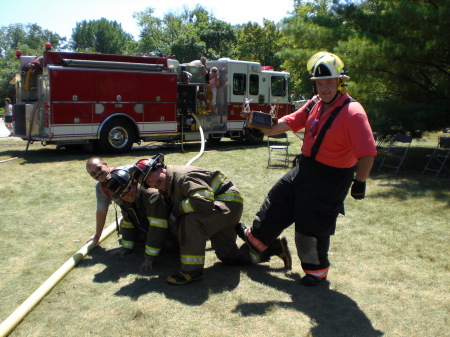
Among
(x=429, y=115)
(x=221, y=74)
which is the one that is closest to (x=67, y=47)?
(x=221, y=74)

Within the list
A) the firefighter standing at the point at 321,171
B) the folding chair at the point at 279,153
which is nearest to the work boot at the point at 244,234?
the firefighter standing at the point at 321,171

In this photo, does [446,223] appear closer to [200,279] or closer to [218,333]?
[200,279]

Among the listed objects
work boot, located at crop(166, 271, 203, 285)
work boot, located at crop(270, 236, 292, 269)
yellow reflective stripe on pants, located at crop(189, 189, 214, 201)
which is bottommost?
work boot, located at crop(166, 271, 203, 285)

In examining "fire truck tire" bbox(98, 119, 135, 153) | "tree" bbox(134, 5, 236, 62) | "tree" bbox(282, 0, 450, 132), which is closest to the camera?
"tree" bbox(282, 0, 450, 132)

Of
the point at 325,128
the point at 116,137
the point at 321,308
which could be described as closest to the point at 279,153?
the point at 116,137

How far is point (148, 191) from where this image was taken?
3.99 meters

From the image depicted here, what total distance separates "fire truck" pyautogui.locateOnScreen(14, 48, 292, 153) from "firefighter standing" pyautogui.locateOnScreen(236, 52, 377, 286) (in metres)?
6.15

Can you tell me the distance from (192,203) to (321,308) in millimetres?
1305

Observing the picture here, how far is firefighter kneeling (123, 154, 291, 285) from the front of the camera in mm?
3631

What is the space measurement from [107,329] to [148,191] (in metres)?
1.31

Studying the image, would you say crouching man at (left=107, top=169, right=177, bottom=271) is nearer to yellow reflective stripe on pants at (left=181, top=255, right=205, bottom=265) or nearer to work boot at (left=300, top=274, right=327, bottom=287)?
yellow reflective stripe on pants at (left=181, top=255, right=205, bottom=265)

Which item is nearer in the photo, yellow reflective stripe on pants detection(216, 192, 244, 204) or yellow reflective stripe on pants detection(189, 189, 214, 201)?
yellow reflective stripe on pants detection(189, 189, 214, 201)

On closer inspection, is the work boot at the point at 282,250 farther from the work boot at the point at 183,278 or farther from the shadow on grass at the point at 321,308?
the work boot at the point at 183,278

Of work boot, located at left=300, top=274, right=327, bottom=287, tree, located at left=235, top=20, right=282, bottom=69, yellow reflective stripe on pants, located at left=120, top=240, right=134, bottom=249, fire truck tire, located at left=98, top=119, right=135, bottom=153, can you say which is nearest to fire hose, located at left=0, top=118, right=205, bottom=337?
yellow reflective stripe on pants, located at left=120, top=240, right=134, bottom=249
